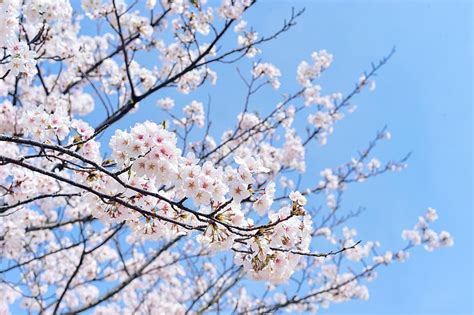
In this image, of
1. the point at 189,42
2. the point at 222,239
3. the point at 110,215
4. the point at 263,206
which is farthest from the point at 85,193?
the point at 189,42

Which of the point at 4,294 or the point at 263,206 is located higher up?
the point at 4,294

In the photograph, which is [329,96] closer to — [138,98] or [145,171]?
[138,98]

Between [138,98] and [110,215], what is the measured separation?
7.92 feet

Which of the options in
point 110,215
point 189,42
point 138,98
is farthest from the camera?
point 189,42

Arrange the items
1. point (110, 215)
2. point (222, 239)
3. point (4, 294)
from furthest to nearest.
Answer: point (4, 294) → point (110, 215) → point (222, 239)

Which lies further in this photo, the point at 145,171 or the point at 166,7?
the point at 166,7

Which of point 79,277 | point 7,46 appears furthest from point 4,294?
point 7,46

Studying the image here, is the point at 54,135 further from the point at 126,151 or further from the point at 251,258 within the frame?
the point at 251,258

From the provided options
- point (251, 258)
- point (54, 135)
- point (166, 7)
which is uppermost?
point (166, 7)

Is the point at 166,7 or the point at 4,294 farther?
the point at 4,294

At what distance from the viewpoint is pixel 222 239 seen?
2.46 meters

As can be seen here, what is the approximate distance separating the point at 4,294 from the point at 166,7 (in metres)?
6.23

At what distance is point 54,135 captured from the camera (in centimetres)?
288

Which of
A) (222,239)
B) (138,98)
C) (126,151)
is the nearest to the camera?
(126,151)
